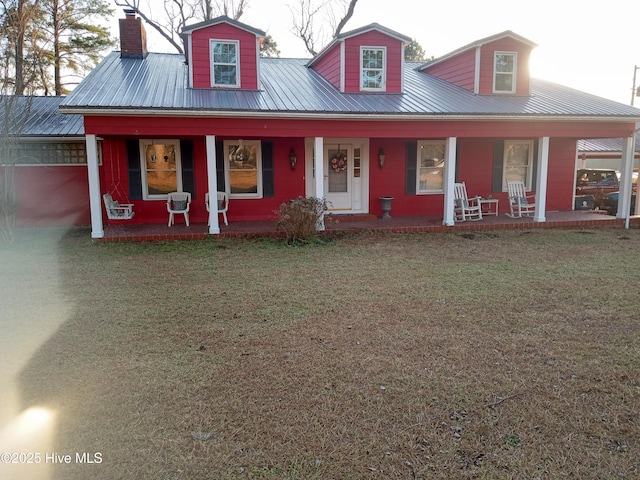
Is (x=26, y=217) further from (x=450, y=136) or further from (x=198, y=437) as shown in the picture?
(x=198, y=437)

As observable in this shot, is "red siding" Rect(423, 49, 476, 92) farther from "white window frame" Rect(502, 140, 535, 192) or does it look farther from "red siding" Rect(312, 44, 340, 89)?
"red siding" Rect(312, 44, 340, 89)

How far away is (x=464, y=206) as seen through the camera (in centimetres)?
1173

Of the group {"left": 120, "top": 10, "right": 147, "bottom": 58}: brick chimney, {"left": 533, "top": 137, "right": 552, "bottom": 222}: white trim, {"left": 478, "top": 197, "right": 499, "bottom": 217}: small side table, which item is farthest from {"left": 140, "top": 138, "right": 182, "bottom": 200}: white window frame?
{"left": 533, "top": 137, "right": 552, "bottom": 222}: white trim

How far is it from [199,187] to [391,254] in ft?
18.3

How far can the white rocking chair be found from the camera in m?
10.3

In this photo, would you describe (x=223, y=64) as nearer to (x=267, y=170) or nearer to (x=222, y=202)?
(x=267, y=170)

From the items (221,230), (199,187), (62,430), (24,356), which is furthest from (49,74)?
(62,430)

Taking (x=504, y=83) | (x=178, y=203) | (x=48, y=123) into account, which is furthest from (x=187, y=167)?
(x=504, y=83)

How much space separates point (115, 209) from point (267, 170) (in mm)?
3605

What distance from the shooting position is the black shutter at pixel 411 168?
12.5m

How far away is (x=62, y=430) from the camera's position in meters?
2.96

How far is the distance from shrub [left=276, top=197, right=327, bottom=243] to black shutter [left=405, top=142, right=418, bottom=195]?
158 inches

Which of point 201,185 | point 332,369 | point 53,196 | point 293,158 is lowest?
point 332,369

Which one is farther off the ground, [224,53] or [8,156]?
[224,53]
